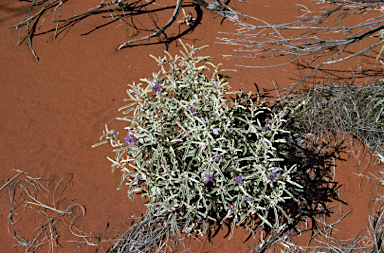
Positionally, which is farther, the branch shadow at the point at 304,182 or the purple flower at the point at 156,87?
the branch shadow at the point at 304,182

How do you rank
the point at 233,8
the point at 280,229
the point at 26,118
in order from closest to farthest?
the point at 280,229 → the point at 26,118 → the point at 233,8

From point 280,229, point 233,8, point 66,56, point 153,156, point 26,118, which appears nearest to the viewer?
point 153,156

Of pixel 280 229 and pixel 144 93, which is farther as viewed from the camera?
pixel 280 229

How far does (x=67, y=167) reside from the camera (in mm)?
2750

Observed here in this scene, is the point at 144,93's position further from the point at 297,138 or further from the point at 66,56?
the point at 66,56

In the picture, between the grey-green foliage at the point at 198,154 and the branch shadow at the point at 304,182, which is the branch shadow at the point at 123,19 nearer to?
the grey-green foliage at the point at 198,154

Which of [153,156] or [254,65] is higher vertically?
[254,65]

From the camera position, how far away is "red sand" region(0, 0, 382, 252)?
8.36 feet

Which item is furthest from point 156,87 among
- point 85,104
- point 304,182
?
point 304,182

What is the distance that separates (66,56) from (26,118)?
2.71ft

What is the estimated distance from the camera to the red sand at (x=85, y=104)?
255cm

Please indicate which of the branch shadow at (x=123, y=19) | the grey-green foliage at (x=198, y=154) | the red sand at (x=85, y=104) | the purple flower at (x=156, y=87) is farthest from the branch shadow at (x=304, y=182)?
the branch shadow at (x=123, y=19)

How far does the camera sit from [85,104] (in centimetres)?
302

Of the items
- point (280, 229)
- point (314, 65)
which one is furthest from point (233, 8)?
point (280, 229)
